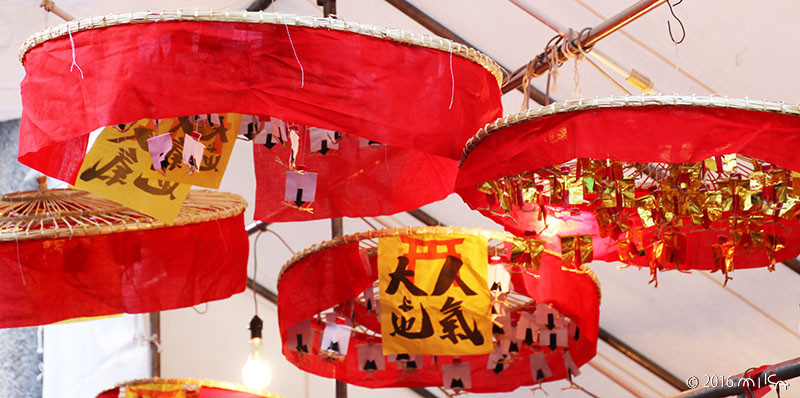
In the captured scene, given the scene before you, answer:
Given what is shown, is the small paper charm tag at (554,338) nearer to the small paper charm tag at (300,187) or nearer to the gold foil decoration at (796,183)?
the small paper charm tag at (300,187)

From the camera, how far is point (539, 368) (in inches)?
138

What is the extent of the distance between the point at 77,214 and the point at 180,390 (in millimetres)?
716

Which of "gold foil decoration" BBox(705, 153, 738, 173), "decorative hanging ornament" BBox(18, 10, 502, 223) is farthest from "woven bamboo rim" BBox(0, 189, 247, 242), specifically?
"gold foil decoration" BBox(705, 153, 738, 173)

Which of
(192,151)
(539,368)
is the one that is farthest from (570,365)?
(192,151)

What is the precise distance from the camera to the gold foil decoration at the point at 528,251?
9.18 ft

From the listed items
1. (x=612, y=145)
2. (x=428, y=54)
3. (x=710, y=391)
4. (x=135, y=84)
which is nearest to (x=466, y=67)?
(x=428, y=54)

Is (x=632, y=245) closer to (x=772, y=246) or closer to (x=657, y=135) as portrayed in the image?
(x=772, y=246)

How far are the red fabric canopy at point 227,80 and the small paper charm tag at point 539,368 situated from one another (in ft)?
4.93

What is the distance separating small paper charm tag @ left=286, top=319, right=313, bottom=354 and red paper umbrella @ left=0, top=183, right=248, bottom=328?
9.8 inches

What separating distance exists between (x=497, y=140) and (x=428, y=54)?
0.29 metres

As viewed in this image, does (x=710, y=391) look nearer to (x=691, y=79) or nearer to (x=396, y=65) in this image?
(x=396, y=65)

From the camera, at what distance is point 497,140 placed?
6.93 ft

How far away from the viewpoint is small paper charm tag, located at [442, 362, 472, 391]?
3.43m

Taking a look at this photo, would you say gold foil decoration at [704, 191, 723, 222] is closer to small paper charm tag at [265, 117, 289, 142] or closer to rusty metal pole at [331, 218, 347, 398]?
small paper charm tag at [265, 117, 289, 142]
